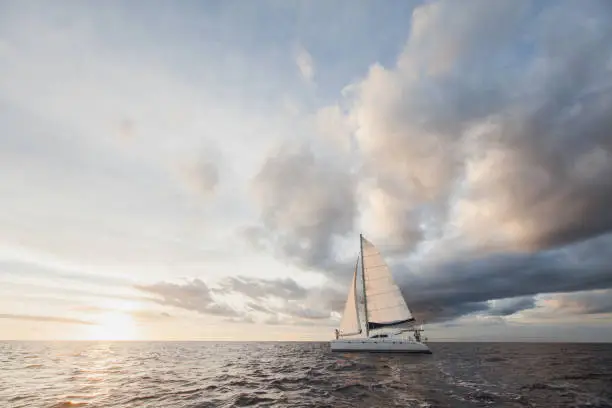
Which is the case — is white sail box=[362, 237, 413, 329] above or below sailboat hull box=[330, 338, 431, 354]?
above

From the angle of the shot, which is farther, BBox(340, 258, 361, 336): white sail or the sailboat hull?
BBox(340, 258, 361, 336): white sail

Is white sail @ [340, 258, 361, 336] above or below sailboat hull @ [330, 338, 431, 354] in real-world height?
above

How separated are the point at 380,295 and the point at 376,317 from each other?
14.0 ft

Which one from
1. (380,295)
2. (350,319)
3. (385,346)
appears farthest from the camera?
(350,319)

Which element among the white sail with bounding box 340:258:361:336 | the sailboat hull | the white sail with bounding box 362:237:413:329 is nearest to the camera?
the sailboat hull

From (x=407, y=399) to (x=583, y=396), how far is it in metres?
14.2

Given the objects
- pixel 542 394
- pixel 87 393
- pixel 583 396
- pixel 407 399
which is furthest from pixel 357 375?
pixel 87 393

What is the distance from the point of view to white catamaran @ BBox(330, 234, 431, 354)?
60344 millimetres

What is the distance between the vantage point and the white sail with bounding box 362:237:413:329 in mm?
63375

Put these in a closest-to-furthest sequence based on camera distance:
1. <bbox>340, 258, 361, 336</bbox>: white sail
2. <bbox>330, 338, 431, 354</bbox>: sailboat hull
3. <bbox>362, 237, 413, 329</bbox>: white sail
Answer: <bbox>330, 338, 431, 354</bbox>: sailboat hull → <bbox>362, 237, 413, 329</bbox>: white sail → <bbox>340, 258, 361, 336</bbox>: white sail

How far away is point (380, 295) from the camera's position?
65.5 m

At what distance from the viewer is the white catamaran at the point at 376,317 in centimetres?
6034

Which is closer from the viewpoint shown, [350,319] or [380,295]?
[380,295]

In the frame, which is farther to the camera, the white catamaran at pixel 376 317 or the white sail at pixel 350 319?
the white sail at pixel 350 319
